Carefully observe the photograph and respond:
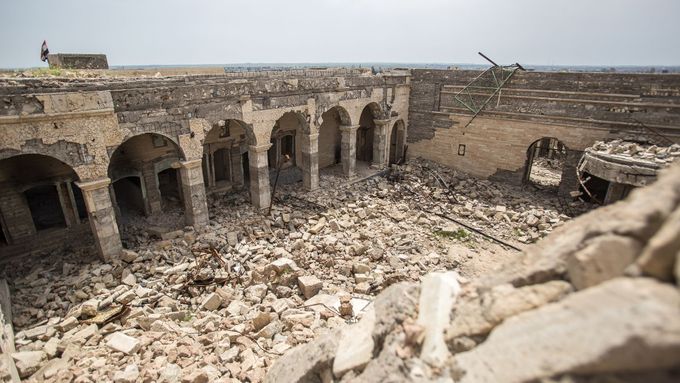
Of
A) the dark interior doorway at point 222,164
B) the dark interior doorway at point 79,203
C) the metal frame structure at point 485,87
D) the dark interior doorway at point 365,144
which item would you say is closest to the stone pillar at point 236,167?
the dark interior doorway at point 222,164

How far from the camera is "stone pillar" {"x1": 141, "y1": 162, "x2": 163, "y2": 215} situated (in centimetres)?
1347

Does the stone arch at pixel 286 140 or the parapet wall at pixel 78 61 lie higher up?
the parapet wall at pixel 78 61

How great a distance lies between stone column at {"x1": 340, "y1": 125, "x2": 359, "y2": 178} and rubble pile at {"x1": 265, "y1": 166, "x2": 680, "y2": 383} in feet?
42.9

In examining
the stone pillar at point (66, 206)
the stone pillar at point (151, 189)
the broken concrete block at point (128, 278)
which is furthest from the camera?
the stone pillar at point (151, 189)

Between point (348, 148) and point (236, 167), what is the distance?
16.9 ft

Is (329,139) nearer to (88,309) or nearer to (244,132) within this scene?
(244,132)

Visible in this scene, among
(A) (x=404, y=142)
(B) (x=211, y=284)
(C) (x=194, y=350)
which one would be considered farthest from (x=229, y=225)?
(A) (x=404, y=142)

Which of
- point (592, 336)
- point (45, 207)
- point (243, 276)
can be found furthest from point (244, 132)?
point (592, 336)

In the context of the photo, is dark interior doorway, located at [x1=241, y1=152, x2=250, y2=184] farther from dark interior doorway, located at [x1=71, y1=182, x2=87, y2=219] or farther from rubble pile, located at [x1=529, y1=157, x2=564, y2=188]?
rubble pile, located at [x1=529, y1=157, x2=564, y2=188]

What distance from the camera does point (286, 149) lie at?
58.9 ft

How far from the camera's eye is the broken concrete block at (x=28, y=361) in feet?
20.9

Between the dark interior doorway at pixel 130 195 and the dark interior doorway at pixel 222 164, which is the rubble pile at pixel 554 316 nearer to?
the dark interior doorway at pixel 130 195

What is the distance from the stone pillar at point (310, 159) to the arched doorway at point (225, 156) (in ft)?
7.86

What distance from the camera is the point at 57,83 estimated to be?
10992mm
